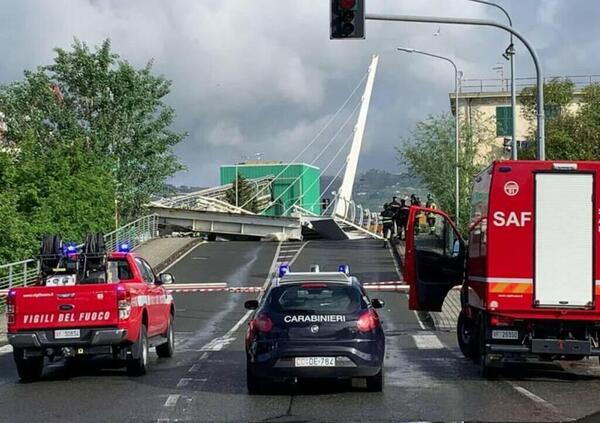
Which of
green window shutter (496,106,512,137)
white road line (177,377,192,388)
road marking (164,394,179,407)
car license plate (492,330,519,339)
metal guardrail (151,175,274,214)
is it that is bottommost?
white road line (177,377,192,388)

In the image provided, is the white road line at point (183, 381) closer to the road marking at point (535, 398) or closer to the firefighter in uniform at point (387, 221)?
the road marking at point (535, 398)

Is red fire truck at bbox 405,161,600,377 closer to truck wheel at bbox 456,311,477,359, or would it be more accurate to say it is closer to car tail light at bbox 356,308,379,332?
car tail light at bbox 356,308,379,332

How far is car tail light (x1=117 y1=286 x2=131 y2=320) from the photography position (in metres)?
13.1

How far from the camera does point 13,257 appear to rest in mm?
32281

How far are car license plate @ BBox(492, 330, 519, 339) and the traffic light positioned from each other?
6.60 meters

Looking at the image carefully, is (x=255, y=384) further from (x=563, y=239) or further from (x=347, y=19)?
(x=347, y=19)

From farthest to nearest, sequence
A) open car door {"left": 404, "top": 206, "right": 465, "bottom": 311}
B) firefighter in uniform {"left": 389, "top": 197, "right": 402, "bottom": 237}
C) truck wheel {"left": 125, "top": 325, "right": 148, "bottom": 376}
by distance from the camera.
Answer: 1. firefighter in uniform {"left": 389, "top": 197, "right": 402, "bottom": 237}
2. open car door {"left": 404, "top": 206, "right": 465, "bottom": 311}
3. truck wheel {"left": 125, "top": 325, "right": 148, "bottom": 376}

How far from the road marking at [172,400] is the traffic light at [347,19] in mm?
7892

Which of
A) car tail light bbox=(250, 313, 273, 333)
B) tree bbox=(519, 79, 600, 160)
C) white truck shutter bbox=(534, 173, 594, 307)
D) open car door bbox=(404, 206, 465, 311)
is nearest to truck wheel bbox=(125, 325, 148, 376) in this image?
car tail light bbox=(250, 313, 273, 333)

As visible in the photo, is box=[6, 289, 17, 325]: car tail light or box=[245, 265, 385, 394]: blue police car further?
box=[6, 289, 17, 325]: car tail light

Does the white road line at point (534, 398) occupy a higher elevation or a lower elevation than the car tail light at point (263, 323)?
lower

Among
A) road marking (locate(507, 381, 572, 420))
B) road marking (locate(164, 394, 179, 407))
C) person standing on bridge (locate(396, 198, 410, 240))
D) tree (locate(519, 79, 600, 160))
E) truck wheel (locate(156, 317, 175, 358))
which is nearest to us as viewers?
road marking (locate(507, 381, 572, 420))

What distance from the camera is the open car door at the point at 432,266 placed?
15.5 metres

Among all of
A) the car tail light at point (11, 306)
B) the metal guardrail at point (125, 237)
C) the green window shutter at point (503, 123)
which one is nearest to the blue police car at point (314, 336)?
the car tail light at point (11, 306)
